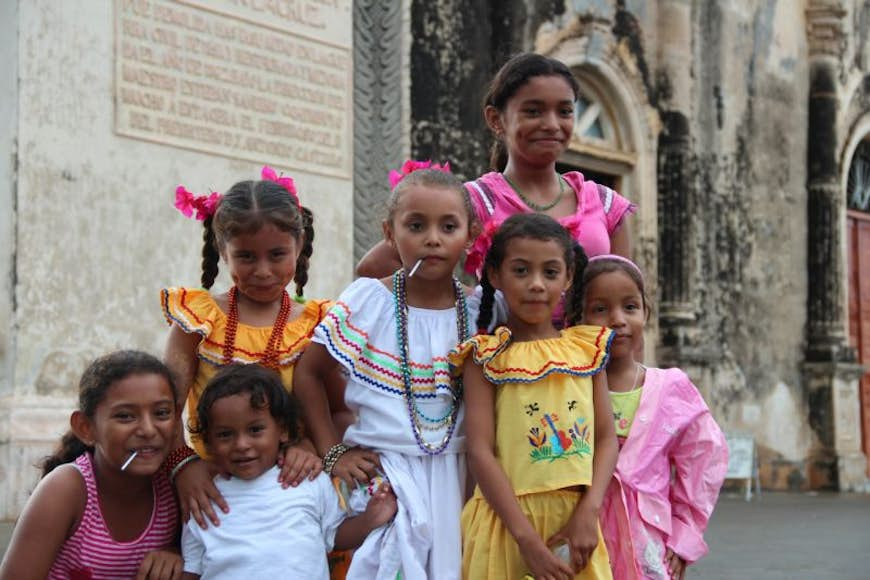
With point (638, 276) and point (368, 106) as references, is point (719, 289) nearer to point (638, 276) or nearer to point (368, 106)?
point (368, 106)

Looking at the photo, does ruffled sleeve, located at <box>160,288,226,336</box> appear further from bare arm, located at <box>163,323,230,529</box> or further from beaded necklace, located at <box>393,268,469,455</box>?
beaded necklace, located at <box>393,268,469,455</box>

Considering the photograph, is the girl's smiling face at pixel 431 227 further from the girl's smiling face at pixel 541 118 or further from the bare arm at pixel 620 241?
the bare arm at pixel 620 241

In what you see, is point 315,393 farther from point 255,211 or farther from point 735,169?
point 735,169

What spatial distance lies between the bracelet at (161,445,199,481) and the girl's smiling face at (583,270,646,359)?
1.14 m

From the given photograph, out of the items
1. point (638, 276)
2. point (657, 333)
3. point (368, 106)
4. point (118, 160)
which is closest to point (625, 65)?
point (657, 333)

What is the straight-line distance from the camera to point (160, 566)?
10.2 ft

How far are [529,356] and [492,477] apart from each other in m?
0.32

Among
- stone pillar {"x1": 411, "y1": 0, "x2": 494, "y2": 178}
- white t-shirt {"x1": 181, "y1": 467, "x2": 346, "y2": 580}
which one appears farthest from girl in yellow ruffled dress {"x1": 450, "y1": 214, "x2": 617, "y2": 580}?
stone pillar {"x1": 411, "y1": 0, "x2": 494, "y2": 178}

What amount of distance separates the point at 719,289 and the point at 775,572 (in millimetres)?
6551

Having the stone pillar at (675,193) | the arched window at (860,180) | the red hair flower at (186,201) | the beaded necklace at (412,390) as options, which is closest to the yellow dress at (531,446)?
the beaded necklace at (412,390)

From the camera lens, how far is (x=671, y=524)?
11.3ft

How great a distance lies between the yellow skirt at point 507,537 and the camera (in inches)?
120

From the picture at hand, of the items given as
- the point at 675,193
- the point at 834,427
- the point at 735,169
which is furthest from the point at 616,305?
the point at 834,427

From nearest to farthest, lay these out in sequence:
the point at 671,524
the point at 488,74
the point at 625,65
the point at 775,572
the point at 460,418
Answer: the point at 460,418 < the point at 671,524 < the point at 775,572 < the point at 488,74 < the point at 625,65
